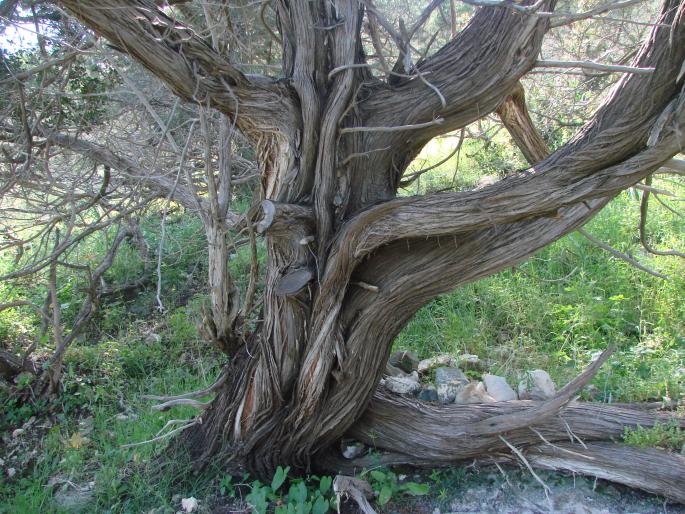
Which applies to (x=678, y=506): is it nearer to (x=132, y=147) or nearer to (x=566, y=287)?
(x=566, y=287)

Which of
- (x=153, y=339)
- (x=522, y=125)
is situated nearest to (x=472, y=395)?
(x=522, y=125)

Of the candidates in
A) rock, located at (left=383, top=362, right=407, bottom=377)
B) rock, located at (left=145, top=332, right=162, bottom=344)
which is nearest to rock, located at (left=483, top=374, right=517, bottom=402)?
rock, located at (left=383, top=362, right=407, bottom=377)

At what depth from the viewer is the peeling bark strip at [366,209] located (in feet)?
7.34

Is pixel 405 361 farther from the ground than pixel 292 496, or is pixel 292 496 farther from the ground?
pixel 405 361

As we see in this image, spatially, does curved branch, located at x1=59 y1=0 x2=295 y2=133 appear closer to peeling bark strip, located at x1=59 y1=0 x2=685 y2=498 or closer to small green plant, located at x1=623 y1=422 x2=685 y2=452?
peeling bark strip, located at x1=59 y1=0 x2=685 y2=498

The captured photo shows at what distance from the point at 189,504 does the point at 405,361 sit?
1665 millimetres

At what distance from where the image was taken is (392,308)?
2688mm

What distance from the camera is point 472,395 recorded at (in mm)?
3230

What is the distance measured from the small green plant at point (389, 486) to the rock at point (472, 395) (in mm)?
636

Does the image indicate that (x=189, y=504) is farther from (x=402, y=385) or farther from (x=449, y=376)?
(x=449, y=376)

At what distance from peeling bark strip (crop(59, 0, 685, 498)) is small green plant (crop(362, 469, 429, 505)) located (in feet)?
0.51

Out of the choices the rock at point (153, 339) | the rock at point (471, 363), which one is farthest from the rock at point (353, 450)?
the rock at point (153, 339)

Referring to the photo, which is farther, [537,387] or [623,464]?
[537,387]

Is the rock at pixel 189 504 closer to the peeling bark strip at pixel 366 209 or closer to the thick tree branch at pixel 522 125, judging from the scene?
the peeling bark strip at pixel 366 209
